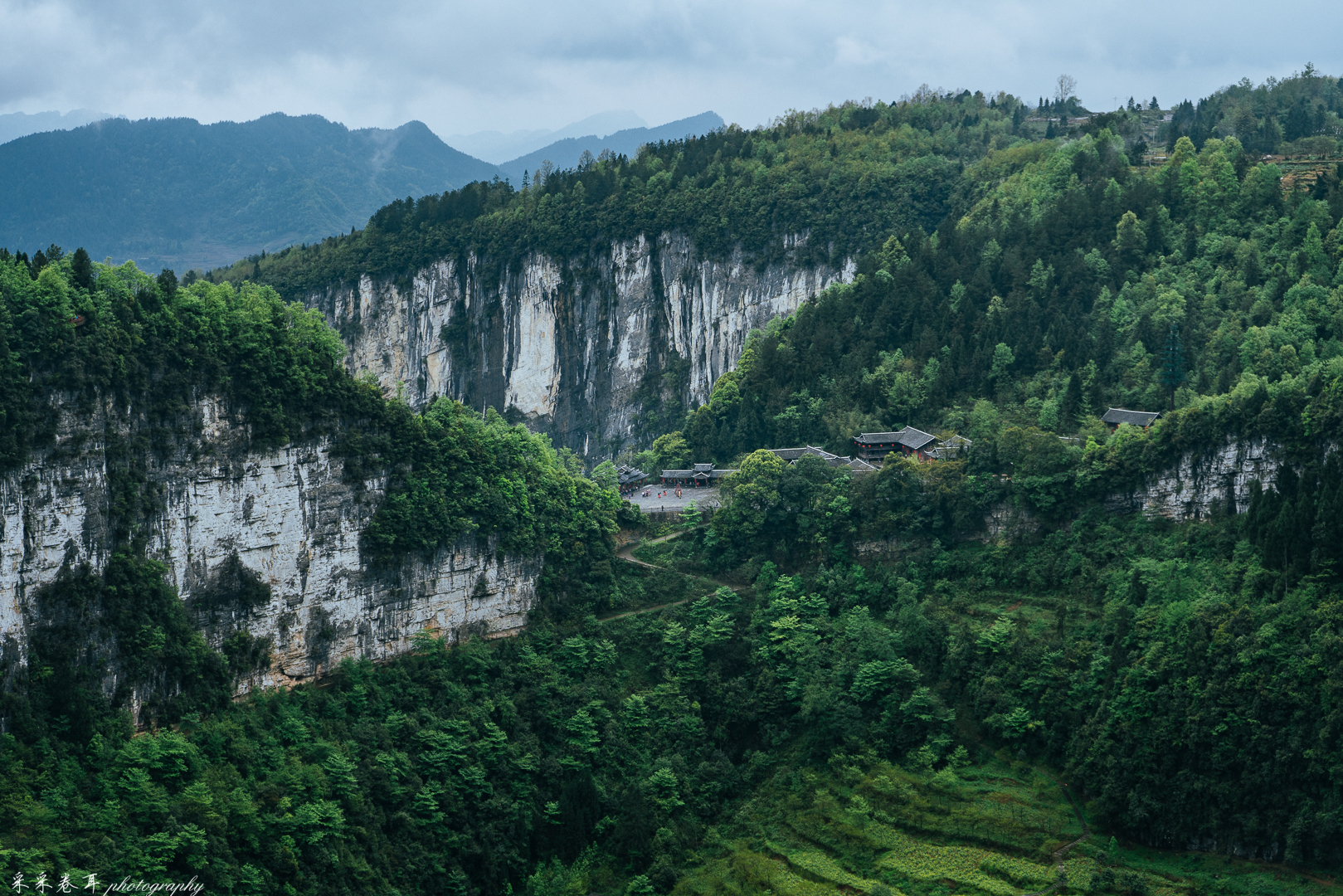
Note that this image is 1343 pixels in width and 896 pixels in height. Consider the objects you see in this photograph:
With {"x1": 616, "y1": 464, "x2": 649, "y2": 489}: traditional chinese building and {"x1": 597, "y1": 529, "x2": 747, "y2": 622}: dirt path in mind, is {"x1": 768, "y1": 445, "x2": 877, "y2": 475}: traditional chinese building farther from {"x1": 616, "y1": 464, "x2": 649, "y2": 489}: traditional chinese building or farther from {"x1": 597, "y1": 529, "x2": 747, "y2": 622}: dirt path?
{"x1": 616, "y1": 464, "x2": 649, "y2": 489}: traditional chinese building

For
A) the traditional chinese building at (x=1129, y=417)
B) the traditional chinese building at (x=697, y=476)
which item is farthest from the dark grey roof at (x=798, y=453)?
the traditional chinese building at (x=1129, y=417)

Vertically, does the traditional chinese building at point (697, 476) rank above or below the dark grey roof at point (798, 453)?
below

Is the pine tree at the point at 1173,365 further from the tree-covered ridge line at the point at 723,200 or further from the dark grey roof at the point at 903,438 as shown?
the tree-covered ridge line at the point at 723,200

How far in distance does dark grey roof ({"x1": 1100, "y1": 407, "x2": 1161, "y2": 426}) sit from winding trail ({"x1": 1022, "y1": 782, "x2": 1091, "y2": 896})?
16004 mm

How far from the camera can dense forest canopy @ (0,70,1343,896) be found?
1473 inches

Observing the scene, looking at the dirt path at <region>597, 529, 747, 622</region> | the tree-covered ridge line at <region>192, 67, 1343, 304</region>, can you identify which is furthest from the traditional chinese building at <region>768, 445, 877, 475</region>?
the tree-covered ridge line at <region>192, 67, 1343, 304</region>

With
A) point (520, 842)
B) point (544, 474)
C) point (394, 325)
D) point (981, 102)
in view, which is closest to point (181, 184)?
point (394, 325)

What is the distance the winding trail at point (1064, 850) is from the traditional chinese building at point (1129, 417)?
52.4ft

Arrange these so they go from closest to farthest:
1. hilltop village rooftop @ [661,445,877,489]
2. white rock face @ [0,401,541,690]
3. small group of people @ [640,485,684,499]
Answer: white rock face @ [0,401,541,690], hilltop village rooftop @ [661,445,877,489], small group of people @ [640,485,684,499]

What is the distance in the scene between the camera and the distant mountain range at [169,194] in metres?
168

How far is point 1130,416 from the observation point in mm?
51375

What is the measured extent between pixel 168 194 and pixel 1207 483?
159 meters

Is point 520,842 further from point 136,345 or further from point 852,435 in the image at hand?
point 852,435

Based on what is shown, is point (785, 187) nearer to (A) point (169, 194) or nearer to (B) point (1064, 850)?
(B) point (1064, 850)
